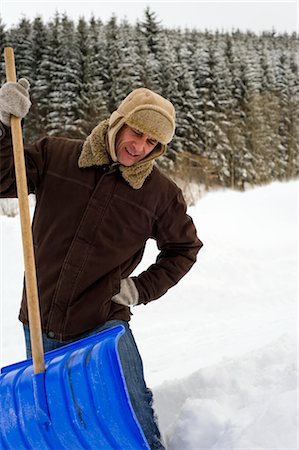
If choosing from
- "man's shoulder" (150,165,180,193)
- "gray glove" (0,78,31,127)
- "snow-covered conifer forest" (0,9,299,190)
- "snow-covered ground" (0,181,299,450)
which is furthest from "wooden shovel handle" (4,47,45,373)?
"snow-covered conifer forest" (0,9,299,190)

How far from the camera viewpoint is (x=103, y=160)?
5.97 ft

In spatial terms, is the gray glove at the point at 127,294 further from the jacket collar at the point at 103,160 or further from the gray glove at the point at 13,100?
the gray glove at the point at 13,100

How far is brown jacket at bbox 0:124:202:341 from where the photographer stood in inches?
71.0

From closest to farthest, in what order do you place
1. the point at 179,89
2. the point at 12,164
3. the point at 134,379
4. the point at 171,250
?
the point at 12,164, the point at 134,379, the point at 171,250, the point at 179,89

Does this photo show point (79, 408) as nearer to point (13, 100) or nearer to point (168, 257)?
point (168, 257)

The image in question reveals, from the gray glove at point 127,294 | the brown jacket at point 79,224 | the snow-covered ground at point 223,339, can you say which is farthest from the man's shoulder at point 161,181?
the snow-covered ground at point 223,339

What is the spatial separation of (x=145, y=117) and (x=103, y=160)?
222mm

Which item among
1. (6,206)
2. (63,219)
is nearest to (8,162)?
(63,219)

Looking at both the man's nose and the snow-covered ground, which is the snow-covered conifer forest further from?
the man's nose

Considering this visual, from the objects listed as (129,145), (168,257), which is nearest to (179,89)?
(168,257)

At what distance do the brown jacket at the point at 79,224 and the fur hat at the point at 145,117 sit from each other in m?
0.16

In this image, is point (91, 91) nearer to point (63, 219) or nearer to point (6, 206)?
point (6, 206)

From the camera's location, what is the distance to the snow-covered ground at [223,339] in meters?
2.02

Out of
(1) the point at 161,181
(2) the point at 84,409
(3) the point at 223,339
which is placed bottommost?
(3) the point at 223,339
